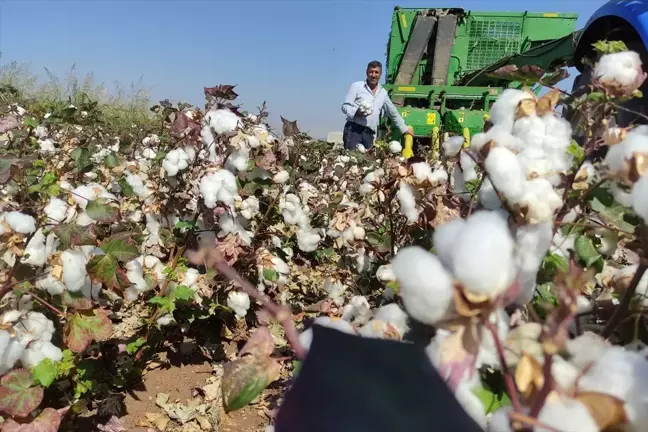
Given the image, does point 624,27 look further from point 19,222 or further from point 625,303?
point 19,222

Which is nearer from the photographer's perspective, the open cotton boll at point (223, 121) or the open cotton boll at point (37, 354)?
the open cotton boll at point (37, 354)

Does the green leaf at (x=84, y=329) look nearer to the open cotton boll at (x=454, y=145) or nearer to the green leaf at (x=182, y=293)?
the green leaf at (x=182, y=293)

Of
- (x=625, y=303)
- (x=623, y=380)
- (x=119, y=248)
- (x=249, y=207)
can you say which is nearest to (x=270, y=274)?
(x=249, y=207)

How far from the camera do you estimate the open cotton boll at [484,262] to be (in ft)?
1.65

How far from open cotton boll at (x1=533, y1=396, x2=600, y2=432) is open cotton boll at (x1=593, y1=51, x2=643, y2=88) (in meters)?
0.70

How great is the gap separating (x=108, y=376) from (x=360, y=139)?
527 centimetres

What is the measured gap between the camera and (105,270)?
1.49 metres

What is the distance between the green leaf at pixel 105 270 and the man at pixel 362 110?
545 cm

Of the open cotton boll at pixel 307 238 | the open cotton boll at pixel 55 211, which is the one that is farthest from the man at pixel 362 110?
the open cotton boll at pixel 55 211

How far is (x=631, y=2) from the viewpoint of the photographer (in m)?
3.35

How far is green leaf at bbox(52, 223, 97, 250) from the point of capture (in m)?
1.36

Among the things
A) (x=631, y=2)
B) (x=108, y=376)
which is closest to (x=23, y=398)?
(x=108, y=376)

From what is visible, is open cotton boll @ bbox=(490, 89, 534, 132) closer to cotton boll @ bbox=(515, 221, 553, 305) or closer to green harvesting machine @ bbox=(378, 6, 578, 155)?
cotton boll @ bbox=(515, 221, 553, 305)

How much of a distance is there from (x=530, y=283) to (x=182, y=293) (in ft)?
5.31
